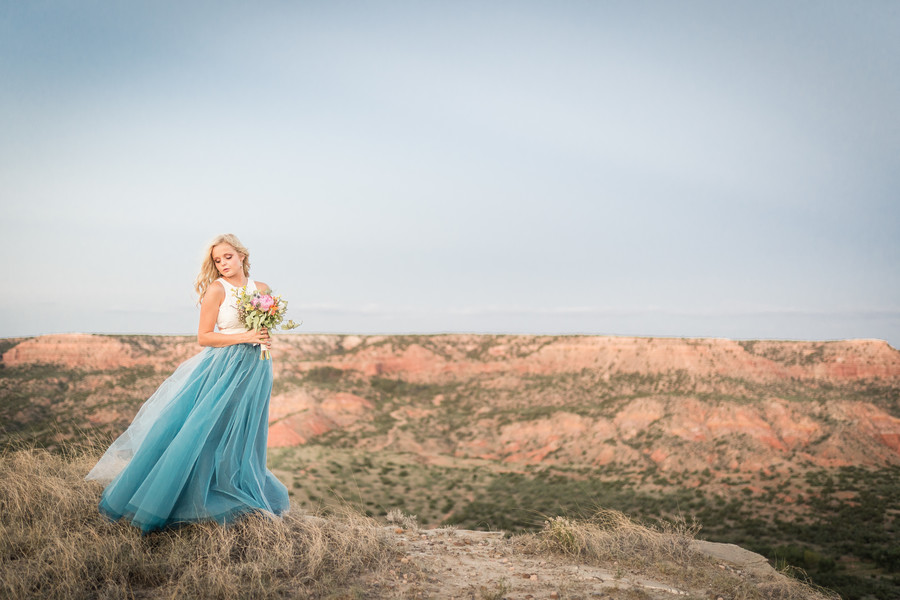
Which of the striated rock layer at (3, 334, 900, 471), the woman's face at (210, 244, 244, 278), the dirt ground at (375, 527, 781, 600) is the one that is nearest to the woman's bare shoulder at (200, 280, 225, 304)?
the woman's face at (210, 244, 244, 278)

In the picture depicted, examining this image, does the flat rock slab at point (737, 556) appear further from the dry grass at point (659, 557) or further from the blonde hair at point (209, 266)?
the blonde hair at point (209, 266)

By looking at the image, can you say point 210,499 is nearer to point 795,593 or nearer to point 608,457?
point 795,593

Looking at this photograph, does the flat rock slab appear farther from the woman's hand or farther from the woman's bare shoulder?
the woman's bare shoulder

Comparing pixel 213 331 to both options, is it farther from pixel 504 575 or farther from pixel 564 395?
pixel 564 395

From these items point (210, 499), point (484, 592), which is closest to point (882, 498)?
point (484, 592)

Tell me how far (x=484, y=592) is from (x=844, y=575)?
1919 cm

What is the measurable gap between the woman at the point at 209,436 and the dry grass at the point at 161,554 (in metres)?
0.20

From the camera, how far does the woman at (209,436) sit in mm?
4523

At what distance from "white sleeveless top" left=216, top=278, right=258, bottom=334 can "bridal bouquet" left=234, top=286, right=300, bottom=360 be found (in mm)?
56

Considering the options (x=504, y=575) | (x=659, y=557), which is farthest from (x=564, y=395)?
(x=504, y=575)

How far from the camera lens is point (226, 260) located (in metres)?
5.14

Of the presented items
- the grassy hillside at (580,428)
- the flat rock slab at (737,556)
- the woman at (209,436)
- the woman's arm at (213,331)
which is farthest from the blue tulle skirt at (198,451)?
the grassy hillside at (580,428)

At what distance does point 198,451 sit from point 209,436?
0.19m

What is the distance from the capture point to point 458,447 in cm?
4031
